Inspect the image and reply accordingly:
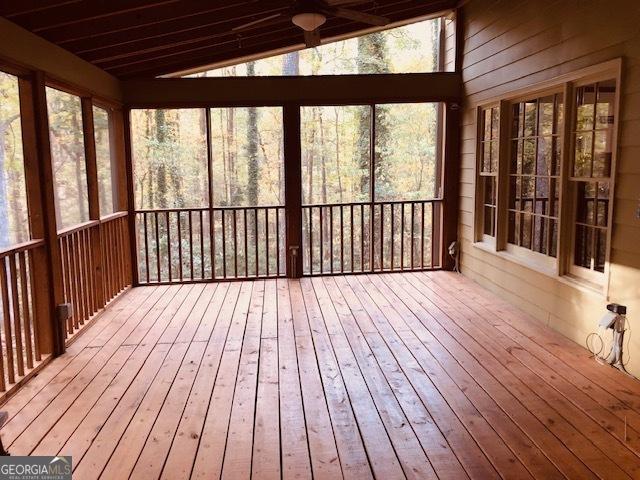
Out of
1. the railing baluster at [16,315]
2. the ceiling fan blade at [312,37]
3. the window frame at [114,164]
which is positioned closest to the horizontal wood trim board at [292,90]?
the window frame at [114,164]

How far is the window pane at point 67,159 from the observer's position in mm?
5648

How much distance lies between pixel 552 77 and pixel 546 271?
1564mm

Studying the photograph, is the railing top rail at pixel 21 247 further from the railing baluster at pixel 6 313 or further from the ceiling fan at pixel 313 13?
the ceiling fan at pixel 313 13

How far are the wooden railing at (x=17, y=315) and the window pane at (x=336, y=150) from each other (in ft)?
19.9

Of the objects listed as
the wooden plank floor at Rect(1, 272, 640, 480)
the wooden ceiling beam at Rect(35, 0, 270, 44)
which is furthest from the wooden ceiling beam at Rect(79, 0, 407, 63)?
the wooden plank floor at Rect(1, 272, 640, 480)

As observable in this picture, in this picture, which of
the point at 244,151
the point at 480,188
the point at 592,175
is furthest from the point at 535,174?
the point at 244,151

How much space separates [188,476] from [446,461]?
116cm

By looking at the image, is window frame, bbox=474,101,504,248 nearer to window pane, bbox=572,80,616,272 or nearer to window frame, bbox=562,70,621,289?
window frame, bbox=562,70,621,289

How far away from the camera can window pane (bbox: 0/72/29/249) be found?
409 cm

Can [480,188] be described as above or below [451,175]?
below

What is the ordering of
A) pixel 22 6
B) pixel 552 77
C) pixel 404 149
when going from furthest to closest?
pixel 404 149 → pixel 552 77 → pixel 22 6

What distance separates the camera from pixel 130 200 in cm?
563

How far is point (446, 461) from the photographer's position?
226cm

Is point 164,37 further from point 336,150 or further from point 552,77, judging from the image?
point 336,150
